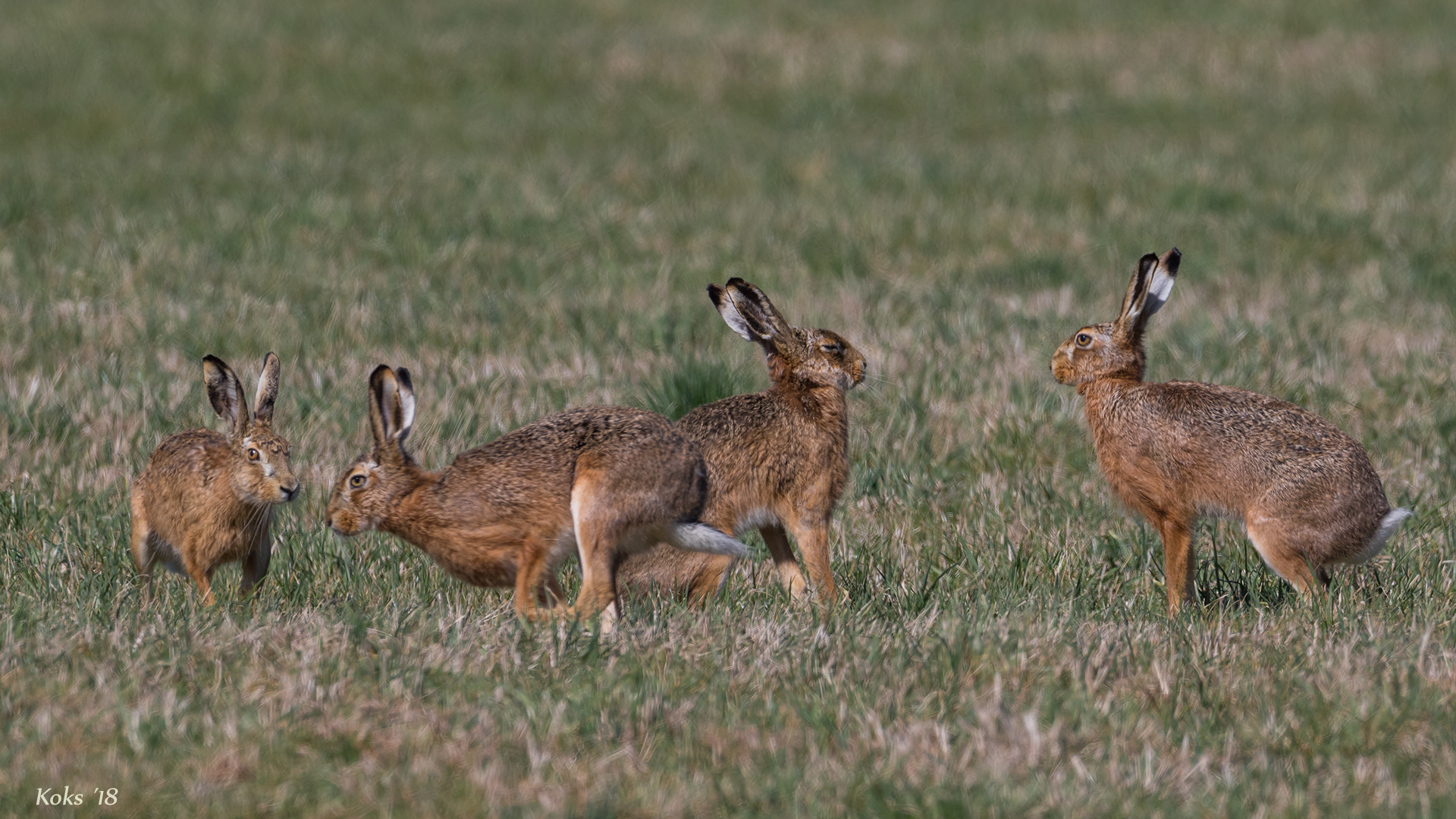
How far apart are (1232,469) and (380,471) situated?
289 cm

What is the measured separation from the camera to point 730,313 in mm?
6262

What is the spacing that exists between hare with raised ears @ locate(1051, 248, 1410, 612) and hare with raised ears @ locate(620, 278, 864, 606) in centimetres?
106

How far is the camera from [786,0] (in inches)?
917

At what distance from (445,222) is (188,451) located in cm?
640

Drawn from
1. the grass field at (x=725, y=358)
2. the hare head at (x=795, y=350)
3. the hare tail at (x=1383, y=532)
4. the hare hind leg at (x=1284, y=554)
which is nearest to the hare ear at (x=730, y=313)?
the hare head at (x=795, y=350)

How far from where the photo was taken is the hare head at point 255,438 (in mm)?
5664

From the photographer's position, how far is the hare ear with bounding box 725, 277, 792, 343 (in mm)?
6172

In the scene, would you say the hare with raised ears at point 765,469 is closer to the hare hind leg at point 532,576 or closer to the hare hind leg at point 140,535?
the hare hind leg at point 532,576

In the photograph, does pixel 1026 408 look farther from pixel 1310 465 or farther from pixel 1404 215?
pixel 1404 215

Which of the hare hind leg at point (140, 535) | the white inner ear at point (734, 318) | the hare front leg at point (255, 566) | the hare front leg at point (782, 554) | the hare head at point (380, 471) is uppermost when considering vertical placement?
the white inner ear at point (734, 318)

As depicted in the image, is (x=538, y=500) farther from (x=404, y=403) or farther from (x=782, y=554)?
(x=782, y=554)

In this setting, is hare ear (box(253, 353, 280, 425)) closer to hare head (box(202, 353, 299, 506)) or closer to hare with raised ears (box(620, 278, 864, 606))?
hare head (box(202, 353, 299, 506))

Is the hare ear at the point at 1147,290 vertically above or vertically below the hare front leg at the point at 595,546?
above

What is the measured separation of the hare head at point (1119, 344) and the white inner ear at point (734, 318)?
1.22 meters
